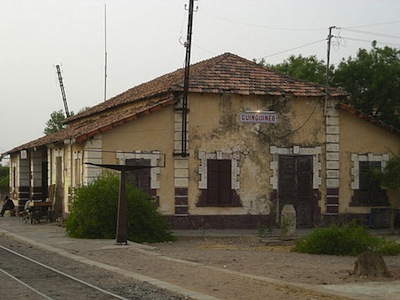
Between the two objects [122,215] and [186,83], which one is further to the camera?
[186,83]

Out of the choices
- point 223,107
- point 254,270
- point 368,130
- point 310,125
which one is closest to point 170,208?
point 223,107

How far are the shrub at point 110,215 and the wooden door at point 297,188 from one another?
5.75m

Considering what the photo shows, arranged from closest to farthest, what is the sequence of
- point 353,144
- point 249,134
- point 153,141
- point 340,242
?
point 340,242, point 153,141, point 249,134, point 353,144

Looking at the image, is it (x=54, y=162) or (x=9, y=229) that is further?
(x=54, y=162)

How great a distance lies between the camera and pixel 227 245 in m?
22.5

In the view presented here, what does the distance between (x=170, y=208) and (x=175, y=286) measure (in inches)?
523

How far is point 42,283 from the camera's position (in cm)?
1362

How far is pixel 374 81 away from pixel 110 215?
15.5 metres

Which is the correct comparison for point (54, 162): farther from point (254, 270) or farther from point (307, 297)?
point (307, 297)

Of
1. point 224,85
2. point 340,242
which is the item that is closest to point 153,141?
point 224,85

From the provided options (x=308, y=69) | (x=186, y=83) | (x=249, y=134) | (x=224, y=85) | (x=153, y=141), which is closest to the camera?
(x=186, y=83)

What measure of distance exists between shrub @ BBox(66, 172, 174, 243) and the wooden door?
5.75 meters

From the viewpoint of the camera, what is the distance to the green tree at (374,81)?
33.5m

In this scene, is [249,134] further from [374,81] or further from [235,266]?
[235,266]
